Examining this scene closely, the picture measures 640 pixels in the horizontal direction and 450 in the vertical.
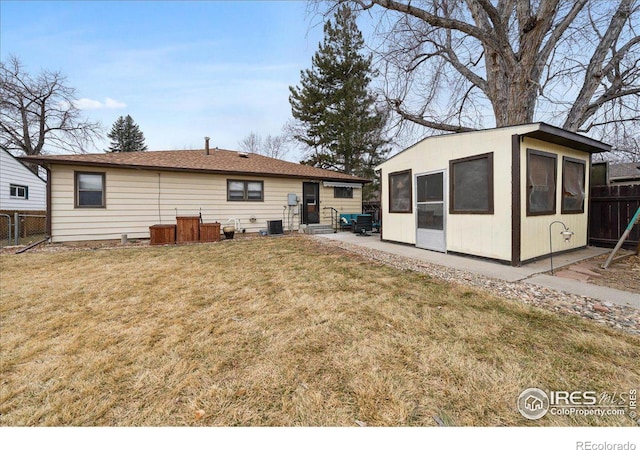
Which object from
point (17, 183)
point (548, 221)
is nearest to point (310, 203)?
point (548, 221)

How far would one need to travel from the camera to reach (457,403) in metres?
1.55

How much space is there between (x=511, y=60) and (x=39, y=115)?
2790 centimetres

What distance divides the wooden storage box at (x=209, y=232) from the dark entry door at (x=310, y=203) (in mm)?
3877

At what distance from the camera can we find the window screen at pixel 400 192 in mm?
6992

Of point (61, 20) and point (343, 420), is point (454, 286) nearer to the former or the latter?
point (343, 420)

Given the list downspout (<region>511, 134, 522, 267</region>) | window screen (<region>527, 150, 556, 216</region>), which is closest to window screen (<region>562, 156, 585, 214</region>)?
window screen (<region>527, 150, 556, 216</region>)

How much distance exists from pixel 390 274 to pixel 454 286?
981 millimetres

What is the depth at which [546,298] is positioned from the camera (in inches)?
128

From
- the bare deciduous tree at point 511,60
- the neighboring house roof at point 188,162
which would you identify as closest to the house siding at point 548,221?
the bare deciduous tree at point 511,60

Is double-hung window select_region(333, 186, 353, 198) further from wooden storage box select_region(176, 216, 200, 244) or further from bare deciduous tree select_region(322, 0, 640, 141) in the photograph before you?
wooden storage box select_region(176, 216, 200, 244)

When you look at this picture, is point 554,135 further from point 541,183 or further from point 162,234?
point 162,234

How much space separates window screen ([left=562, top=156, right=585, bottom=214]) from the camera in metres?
5.78

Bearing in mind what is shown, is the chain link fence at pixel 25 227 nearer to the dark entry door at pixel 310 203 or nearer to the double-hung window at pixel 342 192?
the dark entry door at pixel 310 203

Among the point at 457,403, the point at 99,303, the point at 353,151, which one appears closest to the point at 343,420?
the point at 457,403
